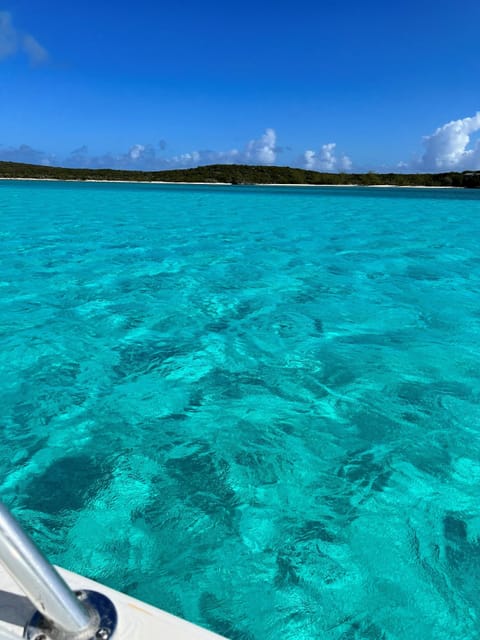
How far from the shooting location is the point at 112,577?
72.2 inches

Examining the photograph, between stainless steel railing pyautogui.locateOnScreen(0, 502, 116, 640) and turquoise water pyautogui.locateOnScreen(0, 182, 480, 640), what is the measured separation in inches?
30.9

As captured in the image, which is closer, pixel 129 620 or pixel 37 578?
pixel 37 578

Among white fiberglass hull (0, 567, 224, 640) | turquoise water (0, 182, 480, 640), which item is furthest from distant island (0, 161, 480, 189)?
white fiberglass hull (0, 567, 224, 640)

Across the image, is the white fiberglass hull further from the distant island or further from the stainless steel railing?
the distant island

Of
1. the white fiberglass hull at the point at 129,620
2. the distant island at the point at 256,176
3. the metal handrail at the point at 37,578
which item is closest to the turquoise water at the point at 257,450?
the white fiberglass hull at the point at 129,620

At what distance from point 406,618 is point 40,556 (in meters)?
1.43

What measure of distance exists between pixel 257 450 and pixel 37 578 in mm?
1887

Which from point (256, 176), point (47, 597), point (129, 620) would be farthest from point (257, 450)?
point (256, 176)

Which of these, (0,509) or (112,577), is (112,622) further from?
(112,577)

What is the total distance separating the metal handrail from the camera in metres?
0.82

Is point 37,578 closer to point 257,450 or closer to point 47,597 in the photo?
point 47,597

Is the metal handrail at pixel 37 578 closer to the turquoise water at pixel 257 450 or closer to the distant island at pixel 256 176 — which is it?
the turquoise water at pixel 257 450

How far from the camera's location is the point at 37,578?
0.86 m

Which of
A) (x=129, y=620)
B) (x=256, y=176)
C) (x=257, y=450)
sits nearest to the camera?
(x=129, y=620)
